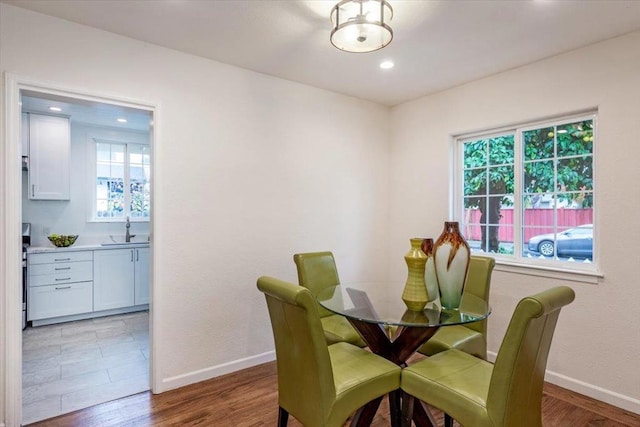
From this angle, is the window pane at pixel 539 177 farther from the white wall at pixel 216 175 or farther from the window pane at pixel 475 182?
the white wall at pixel 216 175

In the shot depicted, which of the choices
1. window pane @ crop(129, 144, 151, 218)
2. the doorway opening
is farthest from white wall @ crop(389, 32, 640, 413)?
window pane @ crop(129, 144, 151, 218)

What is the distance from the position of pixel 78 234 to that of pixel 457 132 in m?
4.93

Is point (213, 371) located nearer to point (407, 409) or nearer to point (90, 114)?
point (407, 409)

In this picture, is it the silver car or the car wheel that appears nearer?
the silver car

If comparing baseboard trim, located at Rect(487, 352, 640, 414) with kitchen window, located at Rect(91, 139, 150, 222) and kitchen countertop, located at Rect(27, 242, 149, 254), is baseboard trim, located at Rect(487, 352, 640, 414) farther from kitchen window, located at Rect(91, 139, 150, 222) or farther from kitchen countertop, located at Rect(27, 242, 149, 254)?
kitchen window, located at Rect(91, 139, 150, 222)

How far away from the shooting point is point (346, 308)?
217cm

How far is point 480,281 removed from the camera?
8.39 feet

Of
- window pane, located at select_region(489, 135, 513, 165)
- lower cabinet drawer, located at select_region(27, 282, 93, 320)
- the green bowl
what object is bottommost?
lower cabinet drawer, located at select_region(27, 282, 93, 320)

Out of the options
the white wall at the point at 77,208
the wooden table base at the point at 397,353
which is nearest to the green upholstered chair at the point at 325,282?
the wooden table base at the point at 397,353

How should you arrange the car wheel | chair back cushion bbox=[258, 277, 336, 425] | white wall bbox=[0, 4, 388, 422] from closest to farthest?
chair back cushion bbox=[258, 277, 336, 425], white wall bbox=[0, 4, 388, 422], the car wheel

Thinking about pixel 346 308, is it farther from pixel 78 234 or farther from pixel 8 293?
pixel 78 234

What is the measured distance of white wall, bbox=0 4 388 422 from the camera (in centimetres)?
240

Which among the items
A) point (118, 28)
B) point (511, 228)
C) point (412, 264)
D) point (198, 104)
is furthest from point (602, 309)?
point (118, 28)

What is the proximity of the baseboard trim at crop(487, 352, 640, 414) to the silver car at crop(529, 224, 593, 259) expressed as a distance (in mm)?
946
